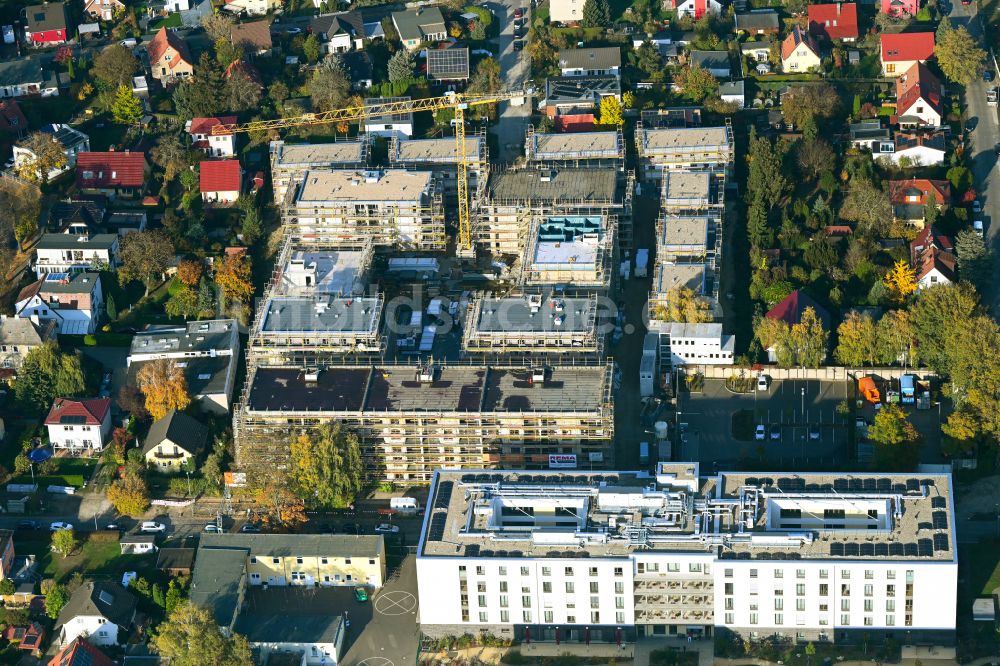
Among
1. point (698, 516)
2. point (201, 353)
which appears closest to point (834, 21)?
point (201, 353)

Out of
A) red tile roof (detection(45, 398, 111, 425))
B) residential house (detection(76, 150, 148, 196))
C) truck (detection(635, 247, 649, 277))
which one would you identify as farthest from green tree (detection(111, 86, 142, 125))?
truck (detection(635, 247, 649, 277))

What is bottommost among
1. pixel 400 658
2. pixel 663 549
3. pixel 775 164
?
pixel 400 658

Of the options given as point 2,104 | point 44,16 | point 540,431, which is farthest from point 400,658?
point 44,16

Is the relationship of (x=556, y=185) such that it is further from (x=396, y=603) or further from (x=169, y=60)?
(x=396, y=603)

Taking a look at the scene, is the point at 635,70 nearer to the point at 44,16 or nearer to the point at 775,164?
the point at 775,164

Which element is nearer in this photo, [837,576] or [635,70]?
[837,576]

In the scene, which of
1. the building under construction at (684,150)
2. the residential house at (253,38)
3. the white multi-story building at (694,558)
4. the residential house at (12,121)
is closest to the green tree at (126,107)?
the residential house at (12,121)

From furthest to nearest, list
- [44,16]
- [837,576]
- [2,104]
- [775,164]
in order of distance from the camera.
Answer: [44,16] < [2,104] < [775,164] < [837,576]
